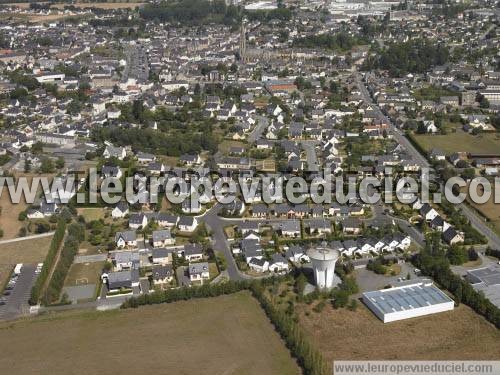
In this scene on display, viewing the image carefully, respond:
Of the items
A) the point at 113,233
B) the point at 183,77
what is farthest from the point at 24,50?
the point at 113,233

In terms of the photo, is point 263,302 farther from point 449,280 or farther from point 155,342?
point 449,280

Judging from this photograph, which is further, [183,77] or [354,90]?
[183,77]

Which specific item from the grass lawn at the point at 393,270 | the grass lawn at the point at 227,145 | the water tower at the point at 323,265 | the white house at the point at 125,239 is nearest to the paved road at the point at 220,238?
the water tower at the point at 323,265

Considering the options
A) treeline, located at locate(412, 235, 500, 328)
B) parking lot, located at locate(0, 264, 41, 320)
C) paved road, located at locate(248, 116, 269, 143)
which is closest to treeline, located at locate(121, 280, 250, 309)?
parking lot, located at locate(0, 264, 41, 320)

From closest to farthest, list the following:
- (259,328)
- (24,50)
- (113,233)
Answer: (259,328), (113,233), (24,50)

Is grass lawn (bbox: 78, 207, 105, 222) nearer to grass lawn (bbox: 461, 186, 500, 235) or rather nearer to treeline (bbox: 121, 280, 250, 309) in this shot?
treeline (bbox: 121, 280, 250, 309)

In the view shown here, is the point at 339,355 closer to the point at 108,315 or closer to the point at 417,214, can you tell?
the point at 108,315

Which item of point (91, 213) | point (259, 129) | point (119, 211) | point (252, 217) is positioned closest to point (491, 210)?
point (252, 217)
